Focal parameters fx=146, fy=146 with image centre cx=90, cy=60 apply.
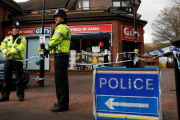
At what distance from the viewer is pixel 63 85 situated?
127 inches

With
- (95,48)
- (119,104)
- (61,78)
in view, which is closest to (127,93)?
(119,104)

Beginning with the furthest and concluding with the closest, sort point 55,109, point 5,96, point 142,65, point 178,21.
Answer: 1. point 178,21
2. point 142,65
3. point 5,96
4. point 55,109

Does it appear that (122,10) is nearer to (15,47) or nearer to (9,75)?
(15,47)

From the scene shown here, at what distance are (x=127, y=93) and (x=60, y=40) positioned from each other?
1.75 metres

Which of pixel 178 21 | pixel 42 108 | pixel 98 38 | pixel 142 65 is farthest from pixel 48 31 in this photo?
pixel 178 21

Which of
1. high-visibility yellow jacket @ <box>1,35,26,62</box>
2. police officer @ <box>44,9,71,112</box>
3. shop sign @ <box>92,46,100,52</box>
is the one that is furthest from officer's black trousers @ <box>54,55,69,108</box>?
shop sign @ <box>92,46,100,52</box>

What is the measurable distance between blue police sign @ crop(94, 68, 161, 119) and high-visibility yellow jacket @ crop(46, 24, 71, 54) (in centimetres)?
108

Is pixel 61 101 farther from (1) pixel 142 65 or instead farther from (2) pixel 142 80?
(1) pixel 142 65

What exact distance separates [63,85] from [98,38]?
10630mm

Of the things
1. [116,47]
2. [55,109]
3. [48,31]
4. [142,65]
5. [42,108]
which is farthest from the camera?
[142,65]

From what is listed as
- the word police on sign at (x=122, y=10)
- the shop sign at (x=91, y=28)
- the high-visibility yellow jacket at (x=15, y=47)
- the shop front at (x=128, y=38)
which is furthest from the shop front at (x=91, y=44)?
the high-visibility yellow jacket at (x=15, y=47)

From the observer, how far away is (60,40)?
314cm

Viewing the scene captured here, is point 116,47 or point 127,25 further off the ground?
point 127,25

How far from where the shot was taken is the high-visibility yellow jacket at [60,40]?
308 cm
